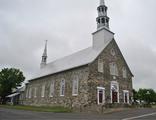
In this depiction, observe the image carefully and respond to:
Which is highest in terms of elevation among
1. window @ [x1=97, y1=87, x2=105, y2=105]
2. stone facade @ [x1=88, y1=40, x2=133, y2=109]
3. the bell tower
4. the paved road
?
the bell tower

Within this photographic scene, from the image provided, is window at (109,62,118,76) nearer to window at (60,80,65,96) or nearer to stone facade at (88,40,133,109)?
stone facade at (88,40,133,109)

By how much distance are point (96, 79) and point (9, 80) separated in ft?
114

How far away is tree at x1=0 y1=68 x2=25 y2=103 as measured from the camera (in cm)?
5388

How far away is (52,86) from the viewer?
34781mm

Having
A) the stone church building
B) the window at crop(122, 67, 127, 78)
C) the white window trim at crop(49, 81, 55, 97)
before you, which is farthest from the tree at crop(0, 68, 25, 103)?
the window at crop(122, 67, 127, 78)

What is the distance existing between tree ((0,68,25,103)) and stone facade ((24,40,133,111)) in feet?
68.0

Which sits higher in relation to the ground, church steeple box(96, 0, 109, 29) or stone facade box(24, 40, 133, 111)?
church steeple box(96, 0, 109, 29)

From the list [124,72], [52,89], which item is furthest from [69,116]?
[124,72]

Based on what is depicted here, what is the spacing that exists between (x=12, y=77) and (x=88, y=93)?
35247 millimetres

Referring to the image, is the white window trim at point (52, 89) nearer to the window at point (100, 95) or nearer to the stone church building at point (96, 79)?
the stone church building at point (96, 79)

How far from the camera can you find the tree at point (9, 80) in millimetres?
53875

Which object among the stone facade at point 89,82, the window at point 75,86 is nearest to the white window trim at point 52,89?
the stone facade at point 89,82

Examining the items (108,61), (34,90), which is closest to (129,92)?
(108,61)

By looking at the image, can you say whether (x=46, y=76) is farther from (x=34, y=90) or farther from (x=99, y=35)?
(x=99, y=35)
